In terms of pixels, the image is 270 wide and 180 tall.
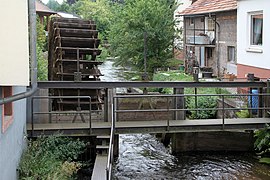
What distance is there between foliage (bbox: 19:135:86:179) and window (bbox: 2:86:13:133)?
1130 millimetres

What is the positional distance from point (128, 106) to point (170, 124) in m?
1.82

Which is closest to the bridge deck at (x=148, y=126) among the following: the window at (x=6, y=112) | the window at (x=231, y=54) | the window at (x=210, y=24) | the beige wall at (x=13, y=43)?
the window at (x=6, y=112)

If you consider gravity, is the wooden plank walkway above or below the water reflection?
above

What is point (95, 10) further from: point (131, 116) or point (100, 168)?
point (100, 168)

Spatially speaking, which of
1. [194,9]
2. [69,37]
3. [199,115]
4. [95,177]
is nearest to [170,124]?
[95,177]

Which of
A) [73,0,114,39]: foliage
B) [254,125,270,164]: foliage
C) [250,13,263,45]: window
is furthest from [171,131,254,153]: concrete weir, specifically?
[73,0,114,39]: foliage

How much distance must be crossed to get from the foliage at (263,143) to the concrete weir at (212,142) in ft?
1.18

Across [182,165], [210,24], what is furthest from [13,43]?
[210,24]

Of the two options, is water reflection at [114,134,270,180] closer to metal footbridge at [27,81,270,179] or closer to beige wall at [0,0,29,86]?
metal footbridge at [27,81,270,179]

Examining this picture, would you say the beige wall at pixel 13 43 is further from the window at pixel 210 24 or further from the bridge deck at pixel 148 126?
the window at pixel 210 24

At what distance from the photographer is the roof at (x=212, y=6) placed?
21.9 meters

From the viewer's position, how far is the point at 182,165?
38.4 ft

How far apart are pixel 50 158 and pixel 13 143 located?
1.36 m

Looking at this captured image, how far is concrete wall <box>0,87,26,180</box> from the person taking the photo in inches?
285
